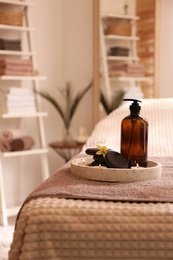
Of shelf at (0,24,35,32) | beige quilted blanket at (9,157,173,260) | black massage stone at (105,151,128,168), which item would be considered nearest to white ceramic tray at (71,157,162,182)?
black massage stone at (105,151,128,168)

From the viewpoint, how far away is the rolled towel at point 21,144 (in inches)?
116

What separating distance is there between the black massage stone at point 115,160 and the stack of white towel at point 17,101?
5.86 ft

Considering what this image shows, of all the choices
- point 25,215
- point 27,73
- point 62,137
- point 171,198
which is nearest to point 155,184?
point 171,198

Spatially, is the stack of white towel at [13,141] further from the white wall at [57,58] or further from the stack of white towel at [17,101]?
the white wall at [57,58]

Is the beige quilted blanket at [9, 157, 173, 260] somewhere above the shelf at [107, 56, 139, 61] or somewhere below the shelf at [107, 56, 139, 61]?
below

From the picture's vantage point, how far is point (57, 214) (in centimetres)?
97

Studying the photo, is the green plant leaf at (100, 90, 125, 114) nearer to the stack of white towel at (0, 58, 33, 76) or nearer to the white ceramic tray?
the stack of white towel at (0, 58, 33, 76)

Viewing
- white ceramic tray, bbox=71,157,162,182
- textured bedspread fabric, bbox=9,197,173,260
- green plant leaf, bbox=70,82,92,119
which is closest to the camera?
textured bedspread fabric, bbox=9,197,173,260

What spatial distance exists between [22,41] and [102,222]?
2559mm

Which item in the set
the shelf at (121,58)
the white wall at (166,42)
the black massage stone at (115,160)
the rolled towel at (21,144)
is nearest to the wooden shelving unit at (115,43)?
the shelf at (121,58)

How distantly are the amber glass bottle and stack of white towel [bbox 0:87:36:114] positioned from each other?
170cm

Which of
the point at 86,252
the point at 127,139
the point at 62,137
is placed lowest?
the point at 62,137

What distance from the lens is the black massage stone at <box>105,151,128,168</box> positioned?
47.7 inches

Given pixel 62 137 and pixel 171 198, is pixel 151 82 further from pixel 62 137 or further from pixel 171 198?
pixel 171 198
